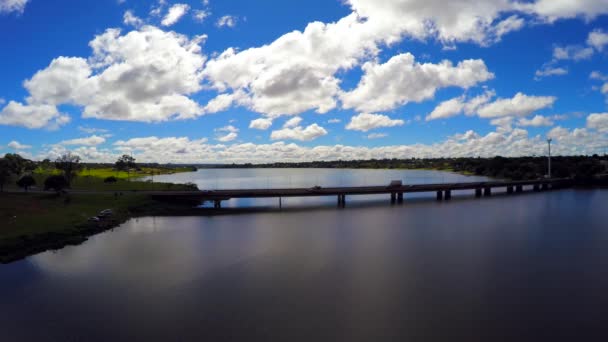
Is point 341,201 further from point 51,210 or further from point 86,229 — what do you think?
point 51,210

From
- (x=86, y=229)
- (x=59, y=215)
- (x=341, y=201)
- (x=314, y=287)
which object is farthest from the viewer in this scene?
(x=341, y=201)

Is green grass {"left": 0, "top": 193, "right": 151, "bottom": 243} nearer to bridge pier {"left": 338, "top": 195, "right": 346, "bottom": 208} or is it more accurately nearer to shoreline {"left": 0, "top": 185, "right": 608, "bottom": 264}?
shoreline {"left": 0, "top": 185, "right": 608, "bottom": 264}

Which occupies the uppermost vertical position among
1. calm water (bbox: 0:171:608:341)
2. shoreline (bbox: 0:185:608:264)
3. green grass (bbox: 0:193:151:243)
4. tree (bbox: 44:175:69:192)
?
tree (bbox: 44:175:69:192)

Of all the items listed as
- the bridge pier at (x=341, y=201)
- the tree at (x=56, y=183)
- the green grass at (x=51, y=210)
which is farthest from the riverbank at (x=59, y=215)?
the bridge pier at (x=341, y=201)

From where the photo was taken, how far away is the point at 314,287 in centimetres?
2809

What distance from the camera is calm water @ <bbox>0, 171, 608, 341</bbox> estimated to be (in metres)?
21.2

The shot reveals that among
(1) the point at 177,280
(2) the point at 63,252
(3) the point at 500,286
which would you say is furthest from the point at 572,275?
(2) the point at 63,252

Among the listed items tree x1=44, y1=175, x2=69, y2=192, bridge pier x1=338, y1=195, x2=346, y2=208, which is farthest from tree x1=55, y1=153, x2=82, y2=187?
bridge pier x1=338, y1=195, x2=346, y2=208

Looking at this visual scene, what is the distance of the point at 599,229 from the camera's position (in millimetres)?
52781

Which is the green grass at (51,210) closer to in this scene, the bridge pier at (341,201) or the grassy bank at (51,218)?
the grassy bank at (51,218)

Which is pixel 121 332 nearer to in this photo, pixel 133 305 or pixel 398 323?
pixel 133 305

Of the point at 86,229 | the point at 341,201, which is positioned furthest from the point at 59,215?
the point at 341,201

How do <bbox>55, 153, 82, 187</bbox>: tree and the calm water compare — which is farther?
<bbox>55, 153, 82, 187</bbox>: tree

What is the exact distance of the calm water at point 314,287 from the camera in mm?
21219
